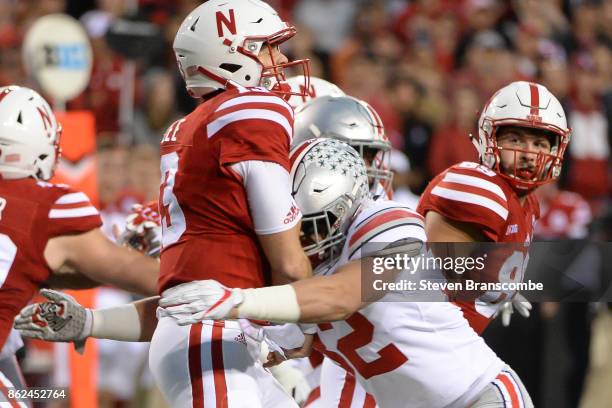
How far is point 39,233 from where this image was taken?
4574 millimetres

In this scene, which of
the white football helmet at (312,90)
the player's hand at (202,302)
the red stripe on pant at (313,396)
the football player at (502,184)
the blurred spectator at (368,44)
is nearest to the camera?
the player's hand at (202,302)

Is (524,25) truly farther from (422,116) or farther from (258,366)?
(258,366)

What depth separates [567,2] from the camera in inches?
496

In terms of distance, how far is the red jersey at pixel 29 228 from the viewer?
4523 millimetres

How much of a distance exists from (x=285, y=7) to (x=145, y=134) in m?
2.60

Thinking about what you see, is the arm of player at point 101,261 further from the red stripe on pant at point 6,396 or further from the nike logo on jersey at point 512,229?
the nike logo on jersey at point 512,229

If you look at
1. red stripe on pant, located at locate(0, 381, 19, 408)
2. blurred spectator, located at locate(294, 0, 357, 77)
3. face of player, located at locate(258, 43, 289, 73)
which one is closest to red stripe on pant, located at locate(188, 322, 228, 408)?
red stripe on pant, located at locate(0, 381, 19, 408)

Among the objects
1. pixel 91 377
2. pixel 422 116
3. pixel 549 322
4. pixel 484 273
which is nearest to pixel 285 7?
pixel 422 116

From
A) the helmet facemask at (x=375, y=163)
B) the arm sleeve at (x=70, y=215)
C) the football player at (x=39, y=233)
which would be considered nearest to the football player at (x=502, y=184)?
the helmet facemask at (x=375, y=163)

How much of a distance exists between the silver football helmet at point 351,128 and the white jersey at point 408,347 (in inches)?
43.6

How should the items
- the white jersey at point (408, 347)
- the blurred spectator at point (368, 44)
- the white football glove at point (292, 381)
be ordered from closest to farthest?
the white jersey at point (408, 347) → the white football glove at point (292, 381) → the blurred spectator at point (368, 44)

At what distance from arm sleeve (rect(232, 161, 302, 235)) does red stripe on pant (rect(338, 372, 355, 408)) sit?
1201 mm

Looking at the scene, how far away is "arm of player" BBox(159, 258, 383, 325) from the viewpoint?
140 inches

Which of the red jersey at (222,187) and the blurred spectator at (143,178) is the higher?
the red jersey at (222,187)
